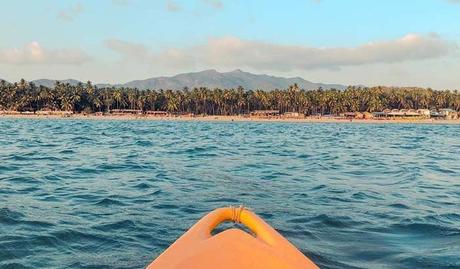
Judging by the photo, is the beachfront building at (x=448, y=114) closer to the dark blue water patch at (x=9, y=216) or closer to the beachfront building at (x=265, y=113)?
the beachfront building at (x=265, y=113)

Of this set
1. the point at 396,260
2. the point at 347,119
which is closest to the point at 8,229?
the point at 396,260

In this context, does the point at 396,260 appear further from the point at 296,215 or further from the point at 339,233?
the point at 296,215

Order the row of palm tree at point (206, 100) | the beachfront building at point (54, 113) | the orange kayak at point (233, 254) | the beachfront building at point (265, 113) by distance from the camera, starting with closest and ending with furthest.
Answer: the orange kayak at point (233, 254), the beachfront building at point (54, 113), the row of palm tree at point (206, 100), the beachfront building at point (265, 113)

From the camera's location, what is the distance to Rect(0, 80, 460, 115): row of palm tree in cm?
16425

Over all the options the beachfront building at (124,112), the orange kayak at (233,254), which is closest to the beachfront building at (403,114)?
the beachfront building at (124,112)

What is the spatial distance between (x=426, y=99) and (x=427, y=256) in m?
201

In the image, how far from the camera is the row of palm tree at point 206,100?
539ft

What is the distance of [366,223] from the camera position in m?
9.38

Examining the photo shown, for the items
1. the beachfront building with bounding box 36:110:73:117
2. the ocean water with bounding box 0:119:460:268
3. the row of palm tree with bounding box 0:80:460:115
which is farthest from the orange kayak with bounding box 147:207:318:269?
the row of palm tree with bounding box 0:80:460:115

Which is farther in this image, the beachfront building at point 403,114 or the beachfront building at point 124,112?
the beachfront building at point 403,114

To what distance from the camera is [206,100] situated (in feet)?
589

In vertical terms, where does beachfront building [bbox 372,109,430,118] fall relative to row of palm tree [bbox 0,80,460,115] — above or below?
below

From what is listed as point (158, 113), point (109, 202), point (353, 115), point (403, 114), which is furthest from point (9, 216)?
point (403, 114)

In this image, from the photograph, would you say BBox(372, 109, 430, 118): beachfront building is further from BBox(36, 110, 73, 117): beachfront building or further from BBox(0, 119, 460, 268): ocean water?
BBox(0, 119, 460, 268): ocean water
